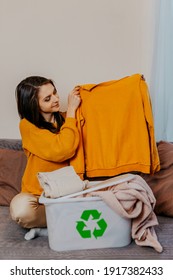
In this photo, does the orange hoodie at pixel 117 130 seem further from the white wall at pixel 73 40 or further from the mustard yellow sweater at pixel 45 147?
the white wall at pixel 73 40

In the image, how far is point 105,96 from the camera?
1.59 meters

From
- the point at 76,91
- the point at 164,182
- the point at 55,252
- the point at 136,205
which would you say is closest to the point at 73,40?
the point at 76,91

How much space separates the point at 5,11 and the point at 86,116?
82 cm

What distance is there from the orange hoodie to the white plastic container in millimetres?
257

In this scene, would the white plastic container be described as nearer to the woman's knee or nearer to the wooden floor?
→ the wooden floor

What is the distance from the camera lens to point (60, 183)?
1359 mm

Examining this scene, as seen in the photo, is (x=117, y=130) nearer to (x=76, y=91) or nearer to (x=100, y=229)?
(x=76, y=91)

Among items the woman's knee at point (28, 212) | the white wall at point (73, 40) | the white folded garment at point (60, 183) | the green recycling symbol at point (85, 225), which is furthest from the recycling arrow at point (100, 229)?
the white wall at point (73, 40)

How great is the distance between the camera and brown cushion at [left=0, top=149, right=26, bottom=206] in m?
1.89

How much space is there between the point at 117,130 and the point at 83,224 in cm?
45

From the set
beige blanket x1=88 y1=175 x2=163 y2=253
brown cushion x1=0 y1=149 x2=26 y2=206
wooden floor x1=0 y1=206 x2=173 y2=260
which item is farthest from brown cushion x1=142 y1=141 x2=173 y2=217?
brown cushion x1=0 y1=149 x2=26 y2=206

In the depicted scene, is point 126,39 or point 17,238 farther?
point 126,39
